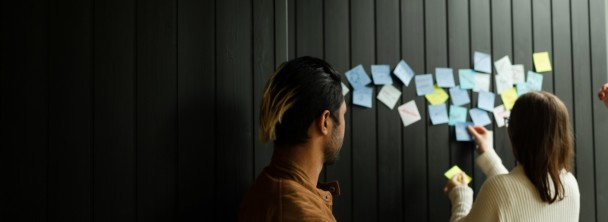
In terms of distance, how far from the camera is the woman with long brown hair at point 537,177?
4.69ft

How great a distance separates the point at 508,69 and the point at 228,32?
1101mm

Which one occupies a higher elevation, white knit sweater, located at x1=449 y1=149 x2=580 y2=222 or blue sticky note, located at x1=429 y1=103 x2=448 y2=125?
blue sticky note, located at x1=429 y1=103 x2=448 y2=125

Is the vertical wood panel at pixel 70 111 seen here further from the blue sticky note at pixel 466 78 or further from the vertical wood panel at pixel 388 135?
the blue sticky note at pixel 466 78

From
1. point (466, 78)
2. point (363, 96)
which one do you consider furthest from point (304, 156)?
point (466, 78)

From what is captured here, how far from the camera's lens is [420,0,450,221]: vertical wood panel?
1.79 meters

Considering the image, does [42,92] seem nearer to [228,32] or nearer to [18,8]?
[18,8]

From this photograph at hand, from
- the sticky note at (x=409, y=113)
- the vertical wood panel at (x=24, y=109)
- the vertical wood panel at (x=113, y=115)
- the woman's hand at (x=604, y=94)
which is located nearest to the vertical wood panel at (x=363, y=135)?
the sticky note at (x=409, y=113)

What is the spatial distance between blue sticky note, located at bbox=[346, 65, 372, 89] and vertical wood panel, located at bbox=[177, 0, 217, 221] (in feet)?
1.63

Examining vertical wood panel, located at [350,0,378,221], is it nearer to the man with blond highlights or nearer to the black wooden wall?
the black wooden wall

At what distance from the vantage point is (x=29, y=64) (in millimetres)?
1482

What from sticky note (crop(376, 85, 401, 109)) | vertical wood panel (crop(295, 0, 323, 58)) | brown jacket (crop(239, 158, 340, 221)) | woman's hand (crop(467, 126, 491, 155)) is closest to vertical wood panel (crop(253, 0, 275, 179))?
vertical wood panel (crop(295, 0, 323, 58))

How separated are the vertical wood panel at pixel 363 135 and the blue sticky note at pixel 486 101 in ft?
1.41

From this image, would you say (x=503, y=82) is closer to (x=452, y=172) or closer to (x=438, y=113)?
(x=438, y=113)

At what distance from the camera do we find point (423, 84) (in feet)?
5.82
